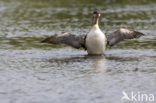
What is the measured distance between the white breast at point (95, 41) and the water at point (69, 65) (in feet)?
1.41

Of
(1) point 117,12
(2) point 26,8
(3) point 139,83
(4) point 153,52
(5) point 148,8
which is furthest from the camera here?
(2) point 26,8

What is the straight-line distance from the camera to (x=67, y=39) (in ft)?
59.8

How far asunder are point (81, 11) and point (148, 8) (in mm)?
5277

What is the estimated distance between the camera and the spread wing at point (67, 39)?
1814 cm

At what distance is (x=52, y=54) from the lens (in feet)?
59.9

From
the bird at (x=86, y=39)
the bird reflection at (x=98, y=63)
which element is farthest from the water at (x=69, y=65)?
the bird at (x=86, y=39)

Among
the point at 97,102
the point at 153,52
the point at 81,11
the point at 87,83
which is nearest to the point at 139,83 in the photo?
the point at 87,83

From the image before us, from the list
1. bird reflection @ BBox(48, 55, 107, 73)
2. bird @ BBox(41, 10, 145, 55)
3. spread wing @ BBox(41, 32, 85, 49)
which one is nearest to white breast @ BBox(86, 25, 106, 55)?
bird @ BBox(41, 10, 145, 55)

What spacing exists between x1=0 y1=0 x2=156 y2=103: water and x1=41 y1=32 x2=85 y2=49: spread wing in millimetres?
432

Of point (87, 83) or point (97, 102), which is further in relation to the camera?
point (87, 83)

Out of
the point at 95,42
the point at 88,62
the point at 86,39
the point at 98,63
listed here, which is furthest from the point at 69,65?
the point at 86,39

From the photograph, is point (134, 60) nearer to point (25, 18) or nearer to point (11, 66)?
point (11, 66)

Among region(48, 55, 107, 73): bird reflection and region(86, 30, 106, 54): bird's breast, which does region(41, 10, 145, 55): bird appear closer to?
region(86, 30, 106, 54): bird's breast

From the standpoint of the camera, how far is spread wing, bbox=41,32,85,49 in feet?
59.5
